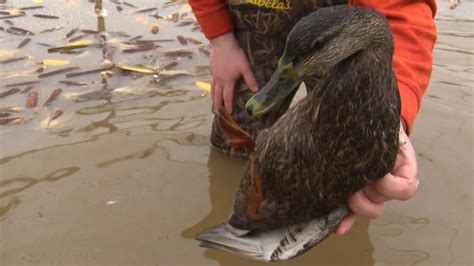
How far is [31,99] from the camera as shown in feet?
12.6

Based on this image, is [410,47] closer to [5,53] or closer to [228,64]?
[228,64]

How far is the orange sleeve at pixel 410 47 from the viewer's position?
237 centimetres

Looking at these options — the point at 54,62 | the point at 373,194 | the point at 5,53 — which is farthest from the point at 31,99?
the point at 373,194

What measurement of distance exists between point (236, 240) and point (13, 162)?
1.48 m

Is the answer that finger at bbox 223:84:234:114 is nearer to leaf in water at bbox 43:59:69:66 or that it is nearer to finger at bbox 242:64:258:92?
finger at bbox 242:64:258:92

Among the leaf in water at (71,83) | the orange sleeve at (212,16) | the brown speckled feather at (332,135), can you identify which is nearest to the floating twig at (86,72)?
the leaf in water at (71,83)

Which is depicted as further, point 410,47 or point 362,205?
point 410,47

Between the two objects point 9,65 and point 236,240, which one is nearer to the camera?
point 236,240

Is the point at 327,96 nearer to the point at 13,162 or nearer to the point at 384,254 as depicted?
the point at 384,254

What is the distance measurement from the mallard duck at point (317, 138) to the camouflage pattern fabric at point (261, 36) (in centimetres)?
65

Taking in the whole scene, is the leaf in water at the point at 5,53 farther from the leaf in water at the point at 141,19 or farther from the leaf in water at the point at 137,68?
the leaf in water at the point at 141,19

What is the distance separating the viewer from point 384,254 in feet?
8.48

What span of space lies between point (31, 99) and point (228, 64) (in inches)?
60.2

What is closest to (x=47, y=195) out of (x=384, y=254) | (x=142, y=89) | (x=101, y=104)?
(x=101, y=104)
